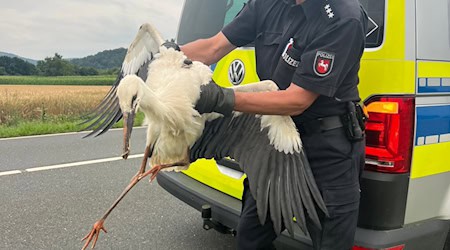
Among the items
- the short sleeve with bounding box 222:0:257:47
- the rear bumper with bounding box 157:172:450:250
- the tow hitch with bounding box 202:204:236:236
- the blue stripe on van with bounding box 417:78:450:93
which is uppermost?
the short sleeve with bounding box 222:0:257:47

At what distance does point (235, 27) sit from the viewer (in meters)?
2.31

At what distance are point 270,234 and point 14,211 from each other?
2772 mm

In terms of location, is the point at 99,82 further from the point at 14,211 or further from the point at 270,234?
the point at 270,234

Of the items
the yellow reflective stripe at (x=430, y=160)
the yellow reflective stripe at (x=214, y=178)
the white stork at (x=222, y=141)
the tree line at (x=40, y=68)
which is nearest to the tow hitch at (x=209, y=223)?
the yellow reflective stripe at (x=214, y=178)

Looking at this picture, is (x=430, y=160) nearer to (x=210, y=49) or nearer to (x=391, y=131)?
(x=391, y=131)

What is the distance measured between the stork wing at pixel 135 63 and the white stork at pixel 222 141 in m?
0.03

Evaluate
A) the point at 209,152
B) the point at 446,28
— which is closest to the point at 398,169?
the point at 446,28

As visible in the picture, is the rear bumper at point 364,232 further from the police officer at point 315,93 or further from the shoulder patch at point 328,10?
the shoulder patch at point 328,10

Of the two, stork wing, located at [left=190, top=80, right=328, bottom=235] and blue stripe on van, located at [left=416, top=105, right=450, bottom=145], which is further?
blue stripe on van, located at [left=416, top=105, right=450, bottom=145]

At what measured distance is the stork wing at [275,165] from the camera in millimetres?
1908

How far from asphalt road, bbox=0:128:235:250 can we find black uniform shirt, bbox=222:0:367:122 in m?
1.82

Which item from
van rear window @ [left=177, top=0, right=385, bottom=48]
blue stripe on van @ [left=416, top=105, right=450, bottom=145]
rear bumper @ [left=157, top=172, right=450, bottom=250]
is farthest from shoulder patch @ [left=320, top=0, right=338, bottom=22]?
van rear window @ [left=177, top=0, right=385, bottom=48]

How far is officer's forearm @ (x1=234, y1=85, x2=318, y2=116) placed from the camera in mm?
1785

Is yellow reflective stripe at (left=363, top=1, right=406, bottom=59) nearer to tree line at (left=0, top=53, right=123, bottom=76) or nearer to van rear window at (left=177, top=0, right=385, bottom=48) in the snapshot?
van rear window at (left=177, top=0, right=385, bottom=48)
